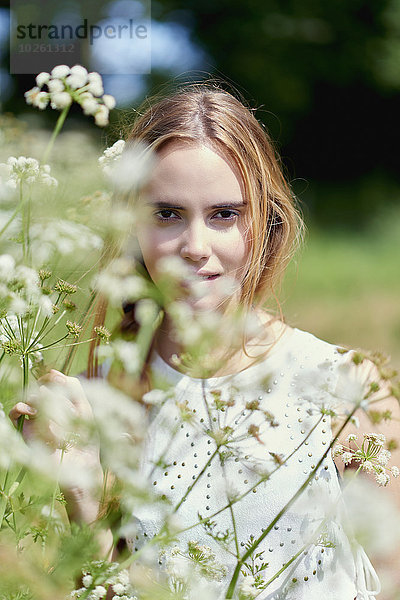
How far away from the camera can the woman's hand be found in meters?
0.68

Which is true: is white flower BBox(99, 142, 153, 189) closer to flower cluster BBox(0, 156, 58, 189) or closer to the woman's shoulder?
flower cluster BBox(0, 156, 58, 189)

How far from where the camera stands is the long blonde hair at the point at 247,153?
121 cm

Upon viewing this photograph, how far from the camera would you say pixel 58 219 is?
36.4 inches

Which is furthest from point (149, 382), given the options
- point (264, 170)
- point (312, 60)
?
point (312, 60)

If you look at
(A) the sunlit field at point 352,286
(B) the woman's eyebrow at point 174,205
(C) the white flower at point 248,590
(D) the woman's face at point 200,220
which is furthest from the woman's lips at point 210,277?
(A) the sunlit field at point 352,286

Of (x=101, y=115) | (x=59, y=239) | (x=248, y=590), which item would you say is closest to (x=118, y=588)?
(x=248, y=590)

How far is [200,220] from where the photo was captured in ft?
3.60

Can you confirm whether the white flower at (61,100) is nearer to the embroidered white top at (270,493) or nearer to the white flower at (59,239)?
the white flower at (59,239)

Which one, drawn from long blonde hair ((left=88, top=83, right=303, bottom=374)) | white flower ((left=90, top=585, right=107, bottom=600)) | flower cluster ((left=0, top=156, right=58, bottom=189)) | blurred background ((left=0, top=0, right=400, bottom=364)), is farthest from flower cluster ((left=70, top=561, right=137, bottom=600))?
blurred background ((left=0, top=0, right=400, bottom=364))

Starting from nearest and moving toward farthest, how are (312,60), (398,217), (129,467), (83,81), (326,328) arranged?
(129,467), (83,81), (326,328), (398,217), (312,60)

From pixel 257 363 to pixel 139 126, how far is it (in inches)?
18.7

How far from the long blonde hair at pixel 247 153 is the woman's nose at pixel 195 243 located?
0.40ft

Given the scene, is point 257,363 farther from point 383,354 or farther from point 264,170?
point 383,354

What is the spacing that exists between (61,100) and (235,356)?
61 cm
